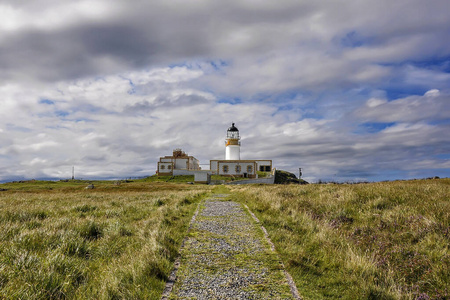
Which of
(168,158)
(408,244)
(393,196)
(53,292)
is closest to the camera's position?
(53,292)

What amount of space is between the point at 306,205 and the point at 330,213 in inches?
79.4

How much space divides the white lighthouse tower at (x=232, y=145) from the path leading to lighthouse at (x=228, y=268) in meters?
78.5

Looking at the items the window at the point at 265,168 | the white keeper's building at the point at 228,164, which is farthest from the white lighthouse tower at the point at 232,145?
the window at the point at 265,168

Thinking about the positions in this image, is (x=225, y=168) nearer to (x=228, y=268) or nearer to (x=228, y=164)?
(x=228, y=164)

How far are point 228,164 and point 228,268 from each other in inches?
3089

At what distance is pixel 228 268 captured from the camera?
5941 mm

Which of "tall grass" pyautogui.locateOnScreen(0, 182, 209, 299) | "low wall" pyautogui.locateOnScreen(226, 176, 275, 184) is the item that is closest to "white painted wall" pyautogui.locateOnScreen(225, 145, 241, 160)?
"low wall" pyautogui.locateOnScreen(226, 176, 275, 184)

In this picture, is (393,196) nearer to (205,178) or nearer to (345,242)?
(345,242)

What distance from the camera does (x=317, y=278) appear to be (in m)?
5.58

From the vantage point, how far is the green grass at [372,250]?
198 inches

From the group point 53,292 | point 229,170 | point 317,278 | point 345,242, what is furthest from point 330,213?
point 229,170

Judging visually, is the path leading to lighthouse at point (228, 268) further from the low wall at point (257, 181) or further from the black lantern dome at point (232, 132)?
the black lantern dome at point (232, 132)

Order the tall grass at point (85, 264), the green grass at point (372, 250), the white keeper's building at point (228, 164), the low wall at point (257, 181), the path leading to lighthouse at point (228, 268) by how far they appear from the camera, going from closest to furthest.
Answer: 1. the tall grass at point (85, 264)
2. the path leading to lighthouse at point (228, 268)
3. the green grass at point (372, 250)
4. the low wall at point (257, 181)
5. the white keeper's building at point (228, 164)

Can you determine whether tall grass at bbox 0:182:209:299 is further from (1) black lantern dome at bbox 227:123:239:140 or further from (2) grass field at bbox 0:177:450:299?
(1) black lantern dome at bbox 227:123:239:140
